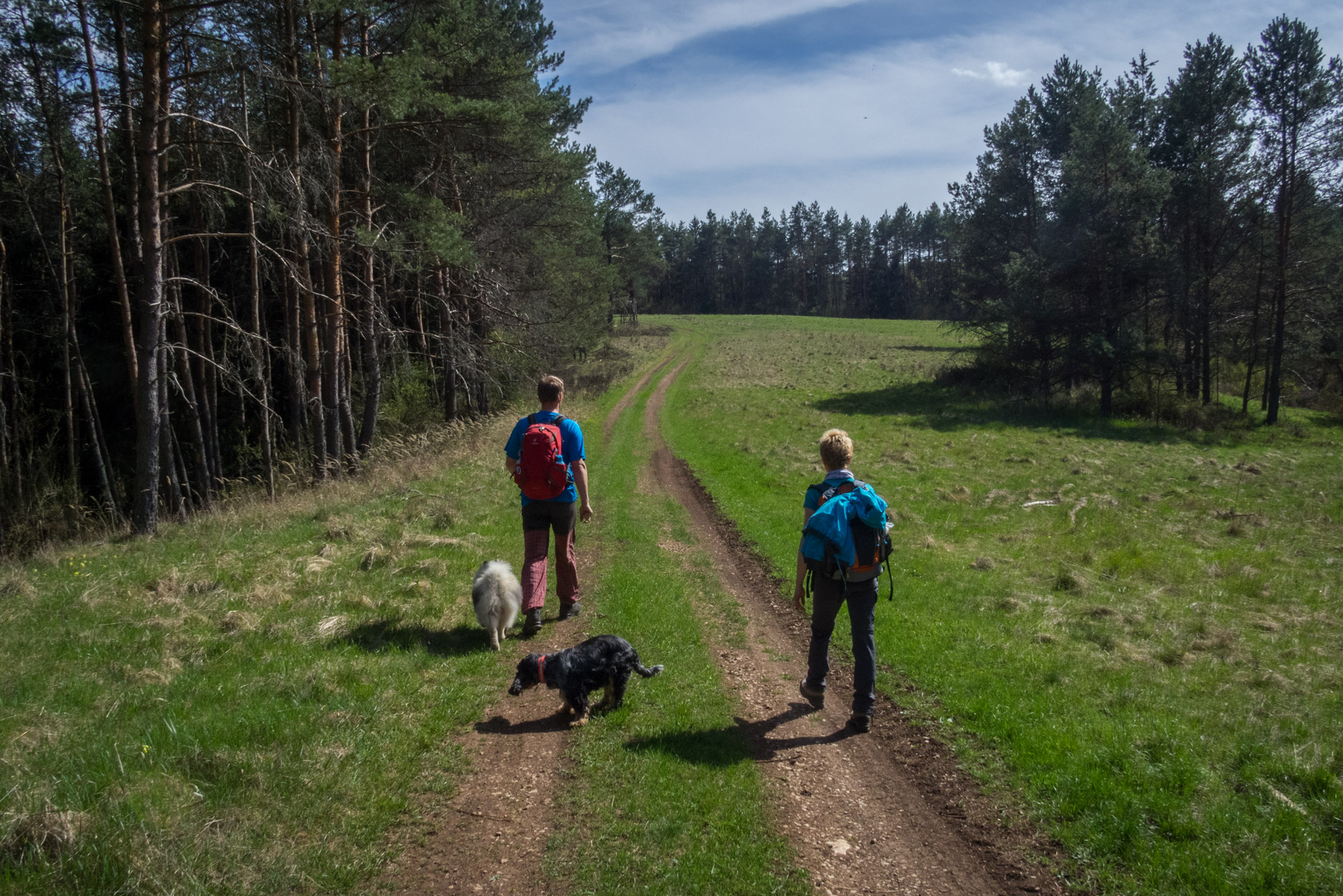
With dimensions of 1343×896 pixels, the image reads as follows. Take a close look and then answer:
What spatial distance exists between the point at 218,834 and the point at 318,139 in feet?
43.4

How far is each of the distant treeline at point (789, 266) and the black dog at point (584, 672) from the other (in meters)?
110

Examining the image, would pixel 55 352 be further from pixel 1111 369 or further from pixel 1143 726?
pixel 1111 369

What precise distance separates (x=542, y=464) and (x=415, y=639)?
2.03 m

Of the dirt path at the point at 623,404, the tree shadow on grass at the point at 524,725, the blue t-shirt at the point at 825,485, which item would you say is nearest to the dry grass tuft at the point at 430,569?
the tree shadow on grass at the point at 524,725

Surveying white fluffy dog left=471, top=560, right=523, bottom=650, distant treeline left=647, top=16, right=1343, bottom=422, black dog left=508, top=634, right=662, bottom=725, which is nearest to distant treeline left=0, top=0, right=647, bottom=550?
white fluffy dog left=471, top=560, right=523, bottom=650

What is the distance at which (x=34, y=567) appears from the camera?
9.03 m

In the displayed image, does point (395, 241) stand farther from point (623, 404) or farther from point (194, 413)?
point (623, 404)

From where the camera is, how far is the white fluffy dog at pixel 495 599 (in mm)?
6387

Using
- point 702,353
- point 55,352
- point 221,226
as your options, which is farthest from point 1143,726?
point 702,353

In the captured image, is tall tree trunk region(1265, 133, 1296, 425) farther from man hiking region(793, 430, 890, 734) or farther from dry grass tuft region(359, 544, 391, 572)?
dry grass tuft region(359, 544, 391, 572)

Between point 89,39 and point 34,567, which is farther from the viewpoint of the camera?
point 89,39

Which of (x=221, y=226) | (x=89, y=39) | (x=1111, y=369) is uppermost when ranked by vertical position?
(x=89, y=39)

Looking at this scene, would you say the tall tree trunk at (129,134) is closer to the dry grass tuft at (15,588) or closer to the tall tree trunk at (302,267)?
the tall tree trunk at (302,267)

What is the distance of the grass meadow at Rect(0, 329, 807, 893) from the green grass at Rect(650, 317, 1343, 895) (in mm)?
2046
